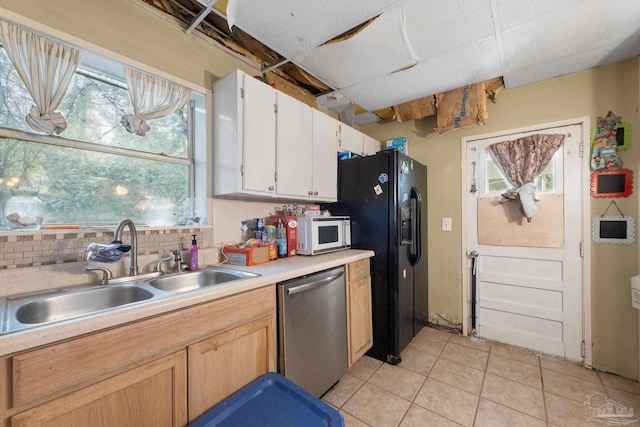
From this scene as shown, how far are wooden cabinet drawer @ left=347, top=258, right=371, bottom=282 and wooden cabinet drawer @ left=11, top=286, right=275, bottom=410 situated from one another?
958mm

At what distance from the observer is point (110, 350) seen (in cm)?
88

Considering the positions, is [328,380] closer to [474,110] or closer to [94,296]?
[94,296]

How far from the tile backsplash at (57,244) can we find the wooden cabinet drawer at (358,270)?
1.26 meters

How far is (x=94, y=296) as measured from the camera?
4.12ft

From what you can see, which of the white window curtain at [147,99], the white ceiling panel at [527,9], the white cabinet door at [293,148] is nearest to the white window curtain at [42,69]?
the white window curtain at [147,99]

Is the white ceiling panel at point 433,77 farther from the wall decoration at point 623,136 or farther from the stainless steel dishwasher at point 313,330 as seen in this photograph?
the stainless steel dishwasher at point 313,330

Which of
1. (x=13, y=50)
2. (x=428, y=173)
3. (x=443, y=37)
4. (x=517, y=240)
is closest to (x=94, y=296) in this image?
(x=13, y=50)

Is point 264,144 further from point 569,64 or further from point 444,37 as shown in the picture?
point 569,64

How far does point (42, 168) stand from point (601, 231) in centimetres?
377

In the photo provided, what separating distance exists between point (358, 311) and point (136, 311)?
1546 mm

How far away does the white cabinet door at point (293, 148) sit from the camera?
1989mm

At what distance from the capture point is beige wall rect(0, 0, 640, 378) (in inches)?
56.7

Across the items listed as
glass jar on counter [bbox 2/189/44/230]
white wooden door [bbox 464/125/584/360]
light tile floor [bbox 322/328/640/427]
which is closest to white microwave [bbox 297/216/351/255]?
light tile floor [bbox 322/328/640/427]

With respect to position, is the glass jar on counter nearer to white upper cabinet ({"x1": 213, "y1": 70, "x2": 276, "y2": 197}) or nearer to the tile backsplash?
the tile backsplash
